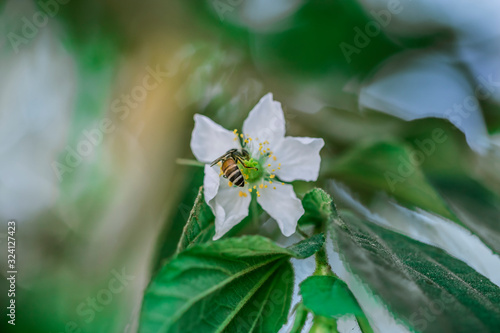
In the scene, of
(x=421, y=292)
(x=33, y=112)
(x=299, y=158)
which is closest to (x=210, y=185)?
(x=299, y=158)

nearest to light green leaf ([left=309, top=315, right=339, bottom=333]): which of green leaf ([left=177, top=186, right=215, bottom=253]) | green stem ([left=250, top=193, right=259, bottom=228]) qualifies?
green leaf ([left=177, top=186, right=215, bottom=253])

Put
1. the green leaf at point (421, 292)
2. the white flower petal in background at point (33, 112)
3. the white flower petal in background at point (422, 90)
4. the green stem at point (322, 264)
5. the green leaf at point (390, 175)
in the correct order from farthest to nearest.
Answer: the white flower petal in background at point (33, 112) → the white flower petal in background at point (422, 90) → the green leaf at point (390, 175) → the green stem at point (322, 264) → the green leaf at point (421, 292)

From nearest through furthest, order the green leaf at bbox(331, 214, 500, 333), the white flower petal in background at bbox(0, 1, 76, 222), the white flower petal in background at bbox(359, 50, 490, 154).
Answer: the green leaf at bbox(331, 214, 500, 333), the white flower petal in background at bbox(359, 50, 490, 154), the white flower petal in background at bbox(0, 1, 76, 222)

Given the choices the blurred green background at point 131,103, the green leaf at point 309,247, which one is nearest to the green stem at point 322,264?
the green leaf at point 309,247

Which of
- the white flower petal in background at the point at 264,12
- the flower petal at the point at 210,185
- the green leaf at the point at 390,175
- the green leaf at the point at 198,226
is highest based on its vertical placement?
the white flower petal in background at the point at 264,12

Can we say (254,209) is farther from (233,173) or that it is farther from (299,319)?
(299,319)

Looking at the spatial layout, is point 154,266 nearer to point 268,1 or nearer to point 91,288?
point 91,288

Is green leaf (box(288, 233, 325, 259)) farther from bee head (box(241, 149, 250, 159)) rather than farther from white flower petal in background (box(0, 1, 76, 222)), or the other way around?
white flower petal in background (box(0, 1, 76, 222))

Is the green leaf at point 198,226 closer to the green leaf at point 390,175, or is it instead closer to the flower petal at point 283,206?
the flower petal at point 283,206
